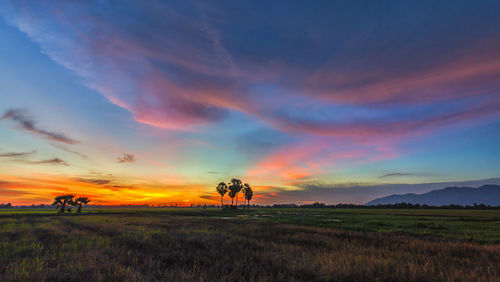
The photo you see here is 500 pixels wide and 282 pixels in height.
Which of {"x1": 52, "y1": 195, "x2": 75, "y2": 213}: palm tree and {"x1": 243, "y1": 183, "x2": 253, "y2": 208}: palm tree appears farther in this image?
{"x1": 243, "y1": 183, "x2": 253, "y2": 208}: palm tree

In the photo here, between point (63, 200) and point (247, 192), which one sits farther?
point (247, 192)

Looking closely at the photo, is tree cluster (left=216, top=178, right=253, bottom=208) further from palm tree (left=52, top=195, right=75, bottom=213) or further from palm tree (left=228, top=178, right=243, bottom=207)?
palm tree (left=52, top=195, right=75, bottom=213)

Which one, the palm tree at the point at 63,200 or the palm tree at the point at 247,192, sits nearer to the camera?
the palm tree at the point at 63,200

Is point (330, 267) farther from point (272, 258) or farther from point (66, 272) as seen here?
point (66, 272)

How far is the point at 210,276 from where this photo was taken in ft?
23.1

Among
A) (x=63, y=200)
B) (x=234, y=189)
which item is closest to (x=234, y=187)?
(x=234, y=189)

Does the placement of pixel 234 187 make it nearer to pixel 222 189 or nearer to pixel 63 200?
pixel 222 189

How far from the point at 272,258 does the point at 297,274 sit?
2262mm

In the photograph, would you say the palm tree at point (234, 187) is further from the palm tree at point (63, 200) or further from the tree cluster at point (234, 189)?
the palm tree at point (63, 200)

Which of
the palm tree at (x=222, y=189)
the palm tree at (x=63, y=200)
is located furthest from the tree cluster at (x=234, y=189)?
the palm tree at (x=63, y=200)

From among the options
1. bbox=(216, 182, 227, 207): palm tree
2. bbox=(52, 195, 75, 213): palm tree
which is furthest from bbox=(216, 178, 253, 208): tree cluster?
bbox=(52, 195, 75, 213): palm tree

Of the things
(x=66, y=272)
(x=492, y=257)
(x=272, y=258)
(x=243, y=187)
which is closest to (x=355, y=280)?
(x=272, y=258)

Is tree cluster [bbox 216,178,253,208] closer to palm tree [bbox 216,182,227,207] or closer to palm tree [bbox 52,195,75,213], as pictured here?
palm tree [bbox 216,182,227,207]

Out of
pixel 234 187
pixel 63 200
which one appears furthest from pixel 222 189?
pixel 63 200
